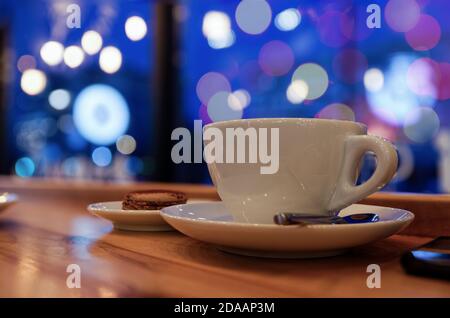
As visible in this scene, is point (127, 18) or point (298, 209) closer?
point (298, 209)

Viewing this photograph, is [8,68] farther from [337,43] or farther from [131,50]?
[337,43]

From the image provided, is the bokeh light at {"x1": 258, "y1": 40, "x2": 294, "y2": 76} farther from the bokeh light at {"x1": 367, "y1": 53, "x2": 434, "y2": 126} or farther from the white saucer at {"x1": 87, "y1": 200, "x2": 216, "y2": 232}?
the white saucer at {"x1": 87, "y1": 200, "x2": 216, "y2": 232}

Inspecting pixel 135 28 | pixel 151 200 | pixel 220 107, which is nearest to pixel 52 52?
pixel 135 28

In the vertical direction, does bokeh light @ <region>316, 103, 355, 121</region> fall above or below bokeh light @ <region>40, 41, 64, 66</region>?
below

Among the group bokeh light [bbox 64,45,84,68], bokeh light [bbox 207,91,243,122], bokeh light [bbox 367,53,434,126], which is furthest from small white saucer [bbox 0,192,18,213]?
bokeh light [bbox 64,45,84,68]

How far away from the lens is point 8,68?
541 cm

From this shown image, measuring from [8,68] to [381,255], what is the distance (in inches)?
229

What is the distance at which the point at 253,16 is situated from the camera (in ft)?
14.2

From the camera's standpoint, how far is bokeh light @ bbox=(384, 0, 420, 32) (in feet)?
12.8

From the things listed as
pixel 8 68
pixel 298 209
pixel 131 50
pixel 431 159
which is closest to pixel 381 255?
pixel 298 209

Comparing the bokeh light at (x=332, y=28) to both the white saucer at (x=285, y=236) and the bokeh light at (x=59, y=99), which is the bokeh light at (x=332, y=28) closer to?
the bokeh light at (x=59, y=99)

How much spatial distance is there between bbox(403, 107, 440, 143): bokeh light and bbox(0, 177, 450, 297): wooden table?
11.4 feet

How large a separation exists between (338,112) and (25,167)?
3740mm

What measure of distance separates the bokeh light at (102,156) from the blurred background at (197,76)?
1 centimetres
